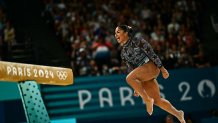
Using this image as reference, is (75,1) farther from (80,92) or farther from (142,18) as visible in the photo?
A: (80,92)

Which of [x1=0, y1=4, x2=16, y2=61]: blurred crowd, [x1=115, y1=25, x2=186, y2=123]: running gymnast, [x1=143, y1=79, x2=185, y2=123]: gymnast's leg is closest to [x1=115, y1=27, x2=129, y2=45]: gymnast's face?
[x1=115, y1=25, x2=186, y2=123]: running gymnast

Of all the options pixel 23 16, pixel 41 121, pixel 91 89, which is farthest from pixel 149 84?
pixel 23 16

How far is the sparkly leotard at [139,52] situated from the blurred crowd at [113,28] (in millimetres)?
4664

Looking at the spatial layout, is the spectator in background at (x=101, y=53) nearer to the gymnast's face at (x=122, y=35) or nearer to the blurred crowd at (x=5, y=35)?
the blurred crowd at (x=5, y=35)

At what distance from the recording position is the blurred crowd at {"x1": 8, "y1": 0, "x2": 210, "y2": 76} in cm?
1217

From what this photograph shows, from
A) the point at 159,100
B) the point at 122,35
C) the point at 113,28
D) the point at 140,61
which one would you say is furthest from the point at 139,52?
the point at 113,28

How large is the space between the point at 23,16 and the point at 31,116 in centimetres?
753

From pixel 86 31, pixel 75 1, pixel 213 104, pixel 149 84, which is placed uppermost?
pixel 75 1

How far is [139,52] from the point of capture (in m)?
7.20

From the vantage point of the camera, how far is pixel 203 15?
14.3m

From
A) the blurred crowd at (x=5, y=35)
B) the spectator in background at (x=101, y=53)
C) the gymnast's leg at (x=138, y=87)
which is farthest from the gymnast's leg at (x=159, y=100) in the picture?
the blurred crowd at (x=5, y=35)

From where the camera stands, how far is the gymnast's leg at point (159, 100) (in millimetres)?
7320

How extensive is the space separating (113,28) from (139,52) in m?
6.67

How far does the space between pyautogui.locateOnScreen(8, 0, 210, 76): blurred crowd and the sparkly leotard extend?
184 inches
